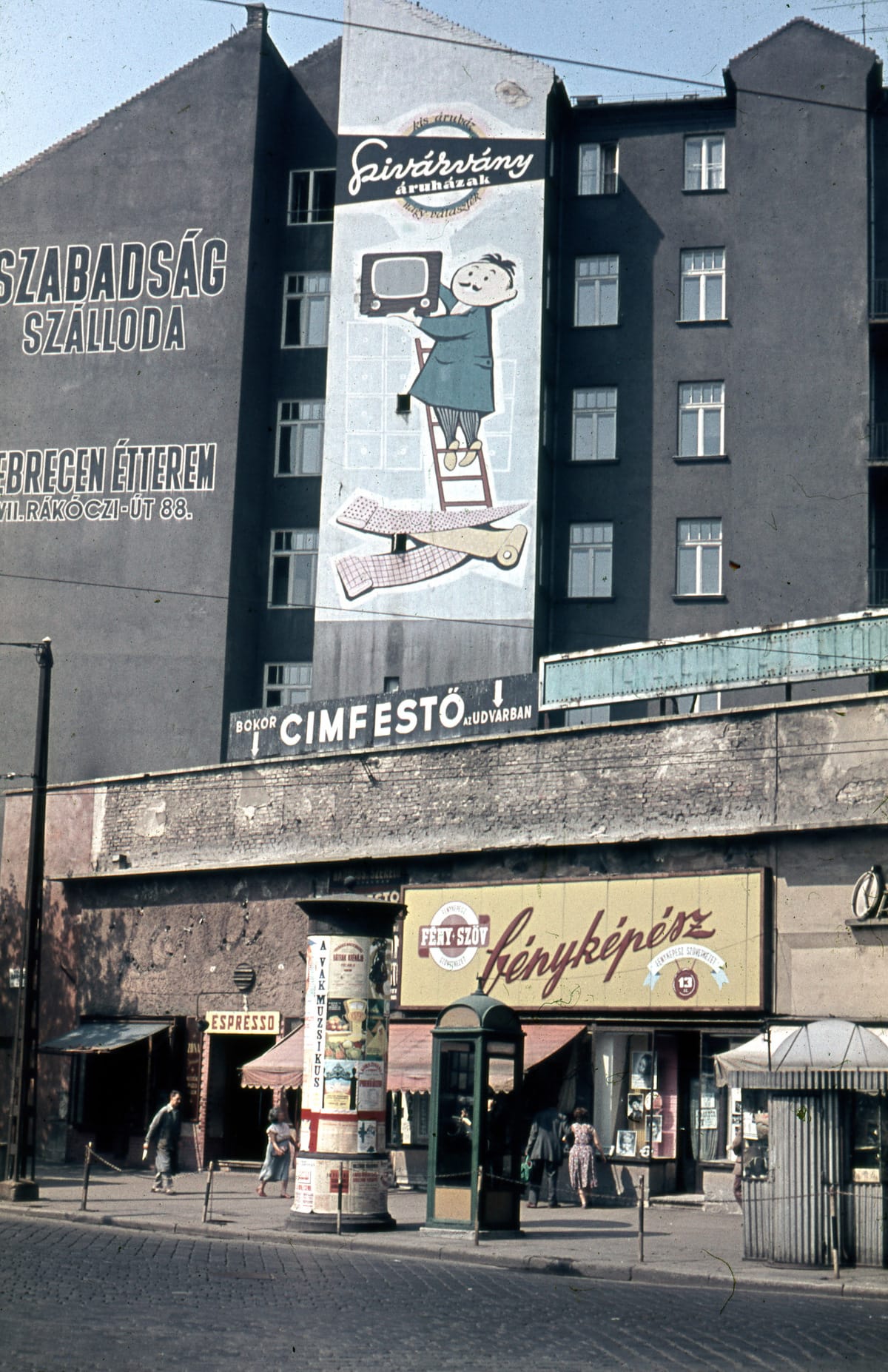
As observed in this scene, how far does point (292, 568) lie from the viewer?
44.5m

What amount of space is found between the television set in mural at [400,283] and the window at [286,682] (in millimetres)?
9312

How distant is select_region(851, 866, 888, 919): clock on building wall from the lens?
24.0 metres

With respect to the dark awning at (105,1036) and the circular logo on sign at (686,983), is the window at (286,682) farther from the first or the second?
the circular logo on sign at (686,983)

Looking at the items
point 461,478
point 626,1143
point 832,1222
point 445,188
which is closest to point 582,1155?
point 626,1143

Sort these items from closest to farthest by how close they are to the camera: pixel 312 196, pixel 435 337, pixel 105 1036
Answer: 1. pixel 105 1036
2. pixel 435 337
3. pixel 312 196

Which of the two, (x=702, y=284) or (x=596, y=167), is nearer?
(x=702, y=284)

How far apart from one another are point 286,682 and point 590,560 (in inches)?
339

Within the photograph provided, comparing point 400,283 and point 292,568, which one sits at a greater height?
point 400,283

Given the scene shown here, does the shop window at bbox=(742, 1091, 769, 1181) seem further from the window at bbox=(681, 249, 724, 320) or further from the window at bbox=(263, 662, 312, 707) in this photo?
the window at bbox=(681, 249, 724, 320)

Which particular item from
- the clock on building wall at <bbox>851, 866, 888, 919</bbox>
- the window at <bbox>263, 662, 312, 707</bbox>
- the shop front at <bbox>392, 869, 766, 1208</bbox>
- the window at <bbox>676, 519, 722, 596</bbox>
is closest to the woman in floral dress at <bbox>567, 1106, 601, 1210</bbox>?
the shop front at <bbox>392, 869, 766, 1208</bbox>

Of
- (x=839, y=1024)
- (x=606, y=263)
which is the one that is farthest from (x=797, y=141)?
(x=839, y=1024)

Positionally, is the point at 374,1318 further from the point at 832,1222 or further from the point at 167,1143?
the point at 167,1143

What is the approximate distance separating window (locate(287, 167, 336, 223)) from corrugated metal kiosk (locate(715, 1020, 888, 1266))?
32473 millimetres

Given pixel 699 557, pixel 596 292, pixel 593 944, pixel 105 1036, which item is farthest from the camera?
pixel 596 292
